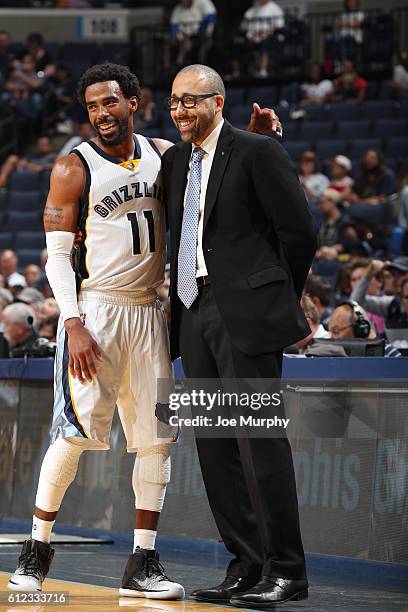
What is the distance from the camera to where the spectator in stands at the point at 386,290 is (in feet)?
26.3

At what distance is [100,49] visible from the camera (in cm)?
1938

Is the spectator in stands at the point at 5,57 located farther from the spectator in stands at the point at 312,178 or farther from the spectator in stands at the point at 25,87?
the spectator in stands at the point at 312,178

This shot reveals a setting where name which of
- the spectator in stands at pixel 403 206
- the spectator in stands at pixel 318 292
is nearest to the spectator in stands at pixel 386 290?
the spectator in stands at pixel 318 292

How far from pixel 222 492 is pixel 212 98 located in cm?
152

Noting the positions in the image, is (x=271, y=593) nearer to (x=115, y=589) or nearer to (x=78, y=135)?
(x=115, y=589)

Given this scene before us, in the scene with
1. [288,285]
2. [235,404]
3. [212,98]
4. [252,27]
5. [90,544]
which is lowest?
[90,544]

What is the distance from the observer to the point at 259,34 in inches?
656

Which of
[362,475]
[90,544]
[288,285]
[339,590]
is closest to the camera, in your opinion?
[288,285]

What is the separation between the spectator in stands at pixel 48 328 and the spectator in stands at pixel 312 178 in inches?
176

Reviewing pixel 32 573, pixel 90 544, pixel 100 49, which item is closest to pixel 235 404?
pixel 32 573

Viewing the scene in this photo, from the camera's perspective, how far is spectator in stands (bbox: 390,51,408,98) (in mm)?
14586

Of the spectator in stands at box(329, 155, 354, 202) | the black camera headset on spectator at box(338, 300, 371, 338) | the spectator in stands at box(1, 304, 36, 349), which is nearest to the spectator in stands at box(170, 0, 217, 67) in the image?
the spectator in stands at box(329, 155, 354, 202)

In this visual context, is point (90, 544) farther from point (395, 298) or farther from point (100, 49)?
point (100, 49)

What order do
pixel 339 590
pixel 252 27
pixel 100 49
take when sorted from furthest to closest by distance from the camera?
pixel 100 49 < pixel 252 27 < pixel 339 590
